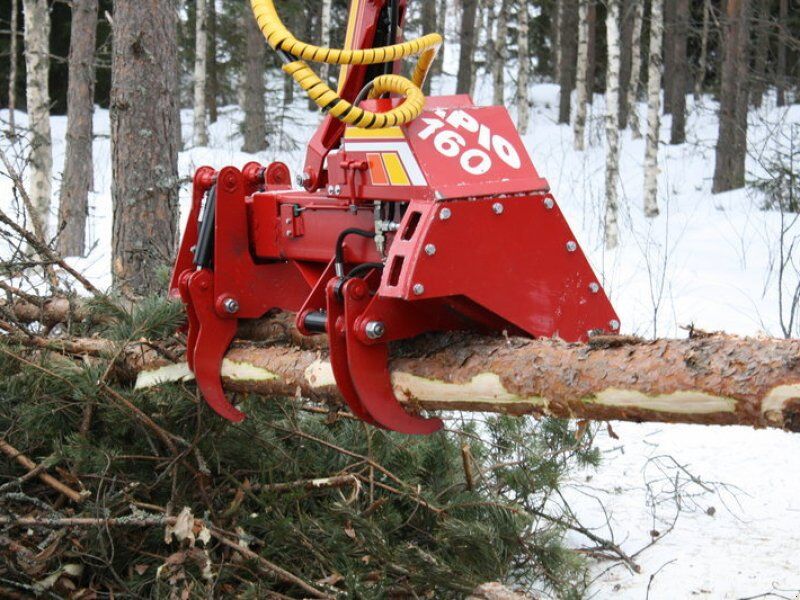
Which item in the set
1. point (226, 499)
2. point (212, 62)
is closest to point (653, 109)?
point (212, 62)

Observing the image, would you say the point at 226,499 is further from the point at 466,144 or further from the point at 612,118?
the point at 612,118

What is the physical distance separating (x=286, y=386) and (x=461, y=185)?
959mm

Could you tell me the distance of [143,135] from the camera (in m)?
5.89

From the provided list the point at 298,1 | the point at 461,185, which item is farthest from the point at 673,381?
the point at 298,1

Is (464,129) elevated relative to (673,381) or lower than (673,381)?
elevated

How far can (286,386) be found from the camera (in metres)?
3.26

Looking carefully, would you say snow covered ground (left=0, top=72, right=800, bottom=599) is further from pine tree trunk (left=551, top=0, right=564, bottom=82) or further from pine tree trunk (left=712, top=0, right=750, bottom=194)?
pine tree trunk (left=551, top=0, right=564, bottom=82)

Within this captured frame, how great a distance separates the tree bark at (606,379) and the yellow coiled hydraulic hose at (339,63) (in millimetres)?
663

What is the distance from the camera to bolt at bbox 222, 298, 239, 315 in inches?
140

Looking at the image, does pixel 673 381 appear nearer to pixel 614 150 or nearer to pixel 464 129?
pixel 464 129

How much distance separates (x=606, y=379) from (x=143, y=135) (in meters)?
4.25

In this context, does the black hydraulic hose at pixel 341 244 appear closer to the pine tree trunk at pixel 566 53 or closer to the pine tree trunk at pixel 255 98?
the pine tree trunk at pixel 255 98

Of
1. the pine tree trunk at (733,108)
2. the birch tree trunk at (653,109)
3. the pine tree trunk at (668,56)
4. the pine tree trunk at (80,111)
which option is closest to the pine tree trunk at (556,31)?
the pine tree trunk at (668,56)

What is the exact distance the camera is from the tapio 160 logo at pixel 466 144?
2855mm
